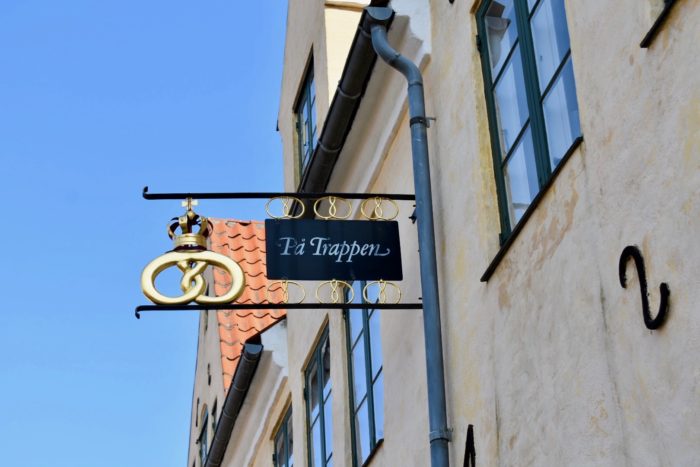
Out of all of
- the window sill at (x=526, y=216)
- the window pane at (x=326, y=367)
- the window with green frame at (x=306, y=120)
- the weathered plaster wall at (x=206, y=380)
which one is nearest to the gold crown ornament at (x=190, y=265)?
the window sill at (x=526, y=216)

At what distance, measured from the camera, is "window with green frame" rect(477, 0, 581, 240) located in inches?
264

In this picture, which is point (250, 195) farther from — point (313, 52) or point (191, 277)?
point (313, 52)

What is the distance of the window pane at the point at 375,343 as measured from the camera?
9.86 m

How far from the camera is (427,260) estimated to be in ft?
26.2

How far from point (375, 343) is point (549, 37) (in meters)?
3.65

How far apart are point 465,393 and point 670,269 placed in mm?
2435

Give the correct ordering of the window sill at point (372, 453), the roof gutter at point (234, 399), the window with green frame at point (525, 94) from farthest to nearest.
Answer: the roof gutter at point (234, 399) < the window sill at point (372, 453) < the window with green frame at point (525, 94)

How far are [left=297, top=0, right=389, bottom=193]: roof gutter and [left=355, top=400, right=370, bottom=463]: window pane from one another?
6.42 feet

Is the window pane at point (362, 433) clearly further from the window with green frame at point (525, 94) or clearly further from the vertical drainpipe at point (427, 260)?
the window with green frame at point (525, 94)

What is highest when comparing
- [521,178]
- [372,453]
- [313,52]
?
[313,52]

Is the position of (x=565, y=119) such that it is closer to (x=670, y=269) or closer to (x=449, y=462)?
(x=670, y=269)

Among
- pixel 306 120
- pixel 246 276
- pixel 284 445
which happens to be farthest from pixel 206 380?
pixel 306 120

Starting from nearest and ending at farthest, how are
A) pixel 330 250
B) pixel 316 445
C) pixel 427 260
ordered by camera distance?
pixel 427 260 < pixel 330 250 < pixel 316 445

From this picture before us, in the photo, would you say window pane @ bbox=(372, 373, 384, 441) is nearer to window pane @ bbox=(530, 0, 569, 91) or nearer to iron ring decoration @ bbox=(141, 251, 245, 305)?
iron ring decoration @ bbox=(141, 251, 245, 305)
